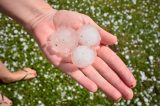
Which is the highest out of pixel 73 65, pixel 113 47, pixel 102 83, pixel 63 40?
pixel 63 40

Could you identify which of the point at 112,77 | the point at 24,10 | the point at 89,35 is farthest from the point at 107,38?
the point at 24,10

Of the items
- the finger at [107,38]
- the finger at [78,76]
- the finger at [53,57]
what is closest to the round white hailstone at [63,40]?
the finger at [53,57]

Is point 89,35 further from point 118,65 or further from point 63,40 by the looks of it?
point 118,65

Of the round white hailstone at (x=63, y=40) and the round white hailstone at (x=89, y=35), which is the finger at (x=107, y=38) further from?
the round white hailstone at (x=63, y=40)

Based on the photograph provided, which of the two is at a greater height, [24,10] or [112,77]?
[24,10]

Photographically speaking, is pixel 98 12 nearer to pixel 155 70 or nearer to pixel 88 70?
pixel 155 70

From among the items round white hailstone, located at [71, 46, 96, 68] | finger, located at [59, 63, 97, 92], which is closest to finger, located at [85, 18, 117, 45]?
round white hailstone, located at [71, 46, 96, 68]

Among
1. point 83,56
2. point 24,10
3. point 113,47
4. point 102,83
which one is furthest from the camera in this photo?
point 113,47

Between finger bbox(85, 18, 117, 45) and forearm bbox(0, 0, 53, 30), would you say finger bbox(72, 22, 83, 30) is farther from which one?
forearm bbox(0, 0, 53, 30)
